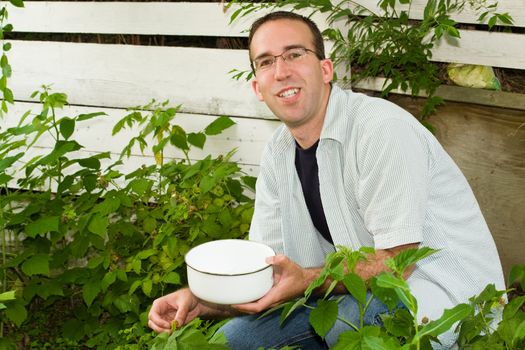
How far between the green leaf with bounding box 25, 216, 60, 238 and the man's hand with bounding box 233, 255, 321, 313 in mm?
1388

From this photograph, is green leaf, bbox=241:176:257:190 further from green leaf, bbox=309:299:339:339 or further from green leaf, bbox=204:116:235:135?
green leaf, bbox=309:299:339:339

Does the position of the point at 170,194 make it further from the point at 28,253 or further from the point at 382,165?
the point at 382,165

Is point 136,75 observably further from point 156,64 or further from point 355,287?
→ point 355,287

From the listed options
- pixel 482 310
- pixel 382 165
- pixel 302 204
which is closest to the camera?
pixel 482 310

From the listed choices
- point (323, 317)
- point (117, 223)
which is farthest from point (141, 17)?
point (323, 317)

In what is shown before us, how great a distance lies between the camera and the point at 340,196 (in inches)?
93.4

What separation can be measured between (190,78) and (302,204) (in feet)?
3.97

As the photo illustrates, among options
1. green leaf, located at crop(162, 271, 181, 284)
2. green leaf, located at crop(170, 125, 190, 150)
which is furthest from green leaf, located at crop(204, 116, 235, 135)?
green leaf, located at crop(162, 271, 181, 284)

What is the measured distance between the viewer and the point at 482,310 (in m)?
1.42

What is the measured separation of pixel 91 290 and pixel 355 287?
2.02m

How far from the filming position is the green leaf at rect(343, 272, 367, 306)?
4.58 ft

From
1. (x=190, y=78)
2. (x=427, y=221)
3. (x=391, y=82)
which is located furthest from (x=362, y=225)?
(x=190, y=78)

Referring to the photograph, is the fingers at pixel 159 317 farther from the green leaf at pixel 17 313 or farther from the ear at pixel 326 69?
the green leaf at pixel 17 313

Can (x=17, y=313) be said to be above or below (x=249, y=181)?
below
